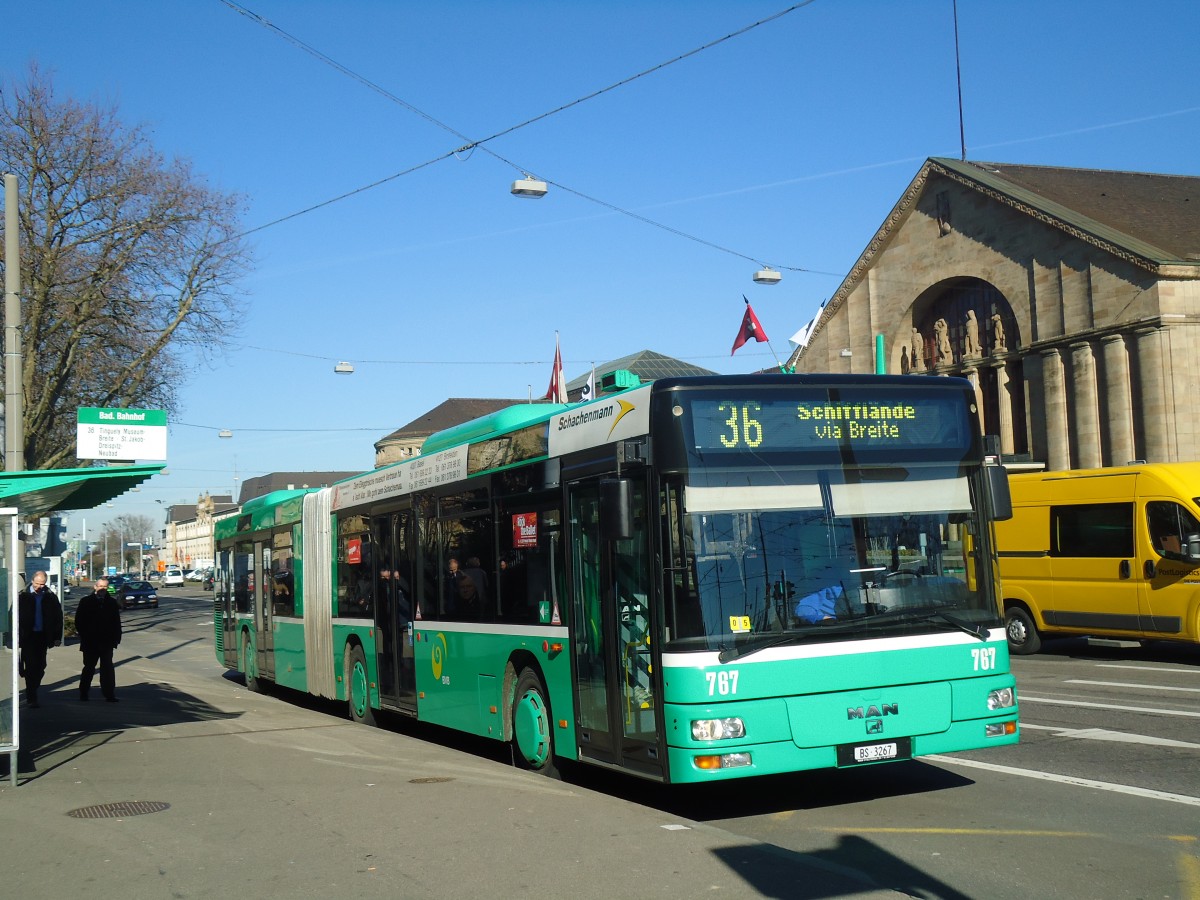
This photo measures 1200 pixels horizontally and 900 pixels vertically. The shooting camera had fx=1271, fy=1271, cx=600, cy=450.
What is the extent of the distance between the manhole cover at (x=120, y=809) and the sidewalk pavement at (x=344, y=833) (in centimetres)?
2

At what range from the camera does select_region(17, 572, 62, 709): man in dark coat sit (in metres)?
18.0

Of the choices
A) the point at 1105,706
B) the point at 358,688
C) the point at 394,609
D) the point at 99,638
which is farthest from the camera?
the point at 99,638

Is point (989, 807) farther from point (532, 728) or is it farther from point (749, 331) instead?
point (749, 331)

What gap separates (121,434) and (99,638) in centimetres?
1479

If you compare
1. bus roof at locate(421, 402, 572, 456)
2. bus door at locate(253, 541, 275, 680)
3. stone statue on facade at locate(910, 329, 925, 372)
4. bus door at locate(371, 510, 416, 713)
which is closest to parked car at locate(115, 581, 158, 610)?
stone statue on facade at locate(910, 329, 925, 372)

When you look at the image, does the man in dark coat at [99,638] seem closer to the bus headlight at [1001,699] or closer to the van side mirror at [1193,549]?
the bus headlight at [1001,699]

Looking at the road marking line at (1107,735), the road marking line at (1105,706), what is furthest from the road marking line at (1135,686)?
the road marking line at (1107,735)

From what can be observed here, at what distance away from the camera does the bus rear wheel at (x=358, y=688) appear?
15.0 m

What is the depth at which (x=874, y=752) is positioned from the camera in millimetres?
8156

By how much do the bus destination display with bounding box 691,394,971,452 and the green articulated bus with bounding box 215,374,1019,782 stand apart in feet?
0.04

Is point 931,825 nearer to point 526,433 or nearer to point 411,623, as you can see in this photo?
point 526,433

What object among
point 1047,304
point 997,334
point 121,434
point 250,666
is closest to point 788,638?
point 250,666

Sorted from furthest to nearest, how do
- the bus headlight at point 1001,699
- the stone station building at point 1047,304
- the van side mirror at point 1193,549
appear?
the stone station building at point 1047,304 → the van side mirror at point 1193,549 → the bus headlight at point 1001,699

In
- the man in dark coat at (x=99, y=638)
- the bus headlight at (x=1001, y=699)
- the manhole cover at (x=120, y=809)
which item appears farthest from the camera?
the man in dark coat at (x=99, y=638)
